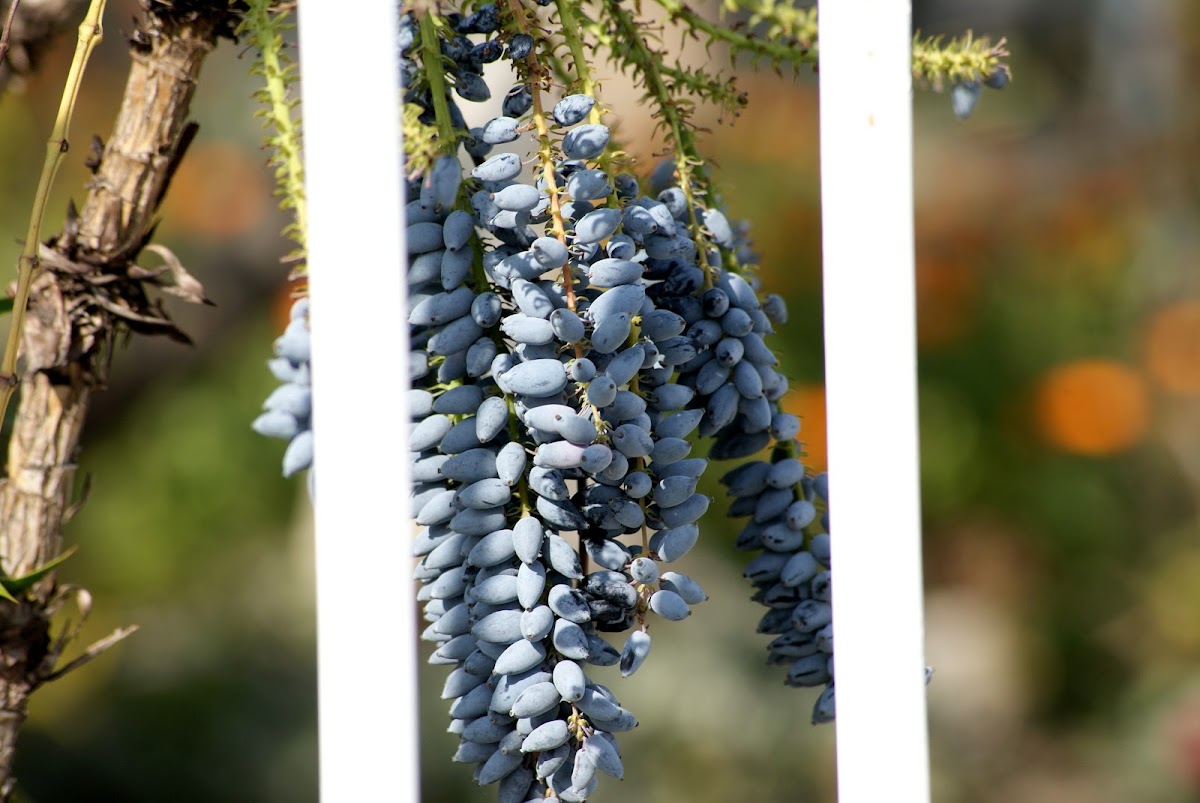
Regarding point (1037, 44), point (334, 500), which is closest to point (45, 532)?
point (334, 500)

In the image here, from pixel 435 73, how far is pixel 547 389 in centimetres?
14

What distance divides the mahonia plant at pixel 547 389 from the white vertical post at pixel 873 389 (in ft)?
0.21

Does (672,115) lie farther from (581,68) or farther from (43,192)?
(43,192)

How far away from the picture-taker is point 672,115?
54cm

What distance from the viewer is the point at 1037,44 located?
11.4ft

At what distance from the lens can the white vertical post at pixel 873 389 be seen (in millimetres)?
440

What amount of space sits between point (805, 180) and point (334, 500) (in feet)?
7.75

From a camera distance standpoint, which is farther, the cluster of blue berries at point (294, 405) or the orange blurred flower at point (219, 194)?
the orange blurred flower at point (219, 194)

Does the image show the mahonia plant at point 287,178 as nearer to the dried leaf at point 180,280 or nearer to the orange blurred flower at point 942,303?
the dried leaf at point 180,280

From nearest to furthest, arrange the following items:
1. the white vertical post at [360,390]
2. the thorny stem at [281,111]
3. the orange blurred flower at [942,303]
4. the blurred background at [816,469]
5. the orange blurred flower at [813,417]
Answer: the white vertical post at [360,390], the thorny stem at [281,111], the blurred background at [816,469], the orange blurred flower at [813,417], the orange blurred flower at [942,303]

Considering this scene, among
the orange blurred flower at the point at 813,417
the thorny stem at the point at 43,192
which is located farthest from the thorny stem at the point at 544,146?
the orange blurred flower at the point at 813,417

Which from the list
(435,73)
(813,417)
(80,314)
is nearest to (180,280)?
(80,314)

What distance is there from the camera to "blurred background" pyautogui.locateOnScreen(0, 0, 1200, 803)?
6.16ft

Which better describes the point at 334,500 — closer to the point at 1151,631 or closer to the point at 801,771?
the point at 801,771
